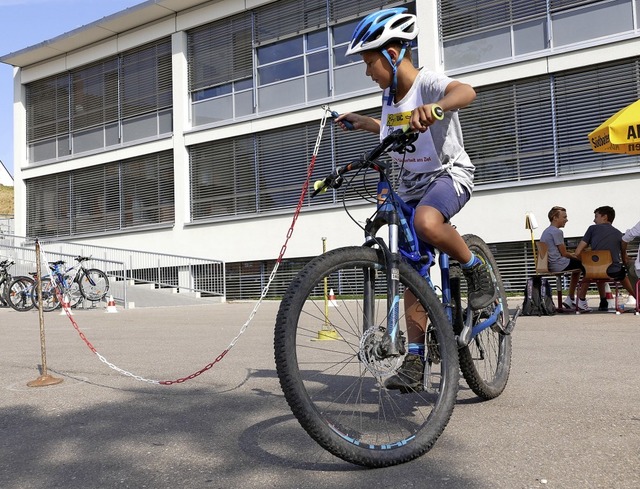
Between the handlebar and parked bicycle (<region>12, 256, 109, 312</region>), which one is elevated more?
the handlebar

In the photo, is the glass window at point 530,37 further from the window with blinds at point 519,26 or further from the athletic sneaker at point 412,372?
the athletic sneaker at point 412,372

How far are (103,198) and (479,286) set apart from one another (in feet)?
78.6

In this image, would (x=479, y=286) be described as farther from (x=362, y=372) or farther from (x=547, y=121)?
(x=547, y=121)

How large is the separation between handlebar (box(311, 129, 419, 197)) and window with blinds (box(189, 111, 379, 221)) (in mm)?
16398

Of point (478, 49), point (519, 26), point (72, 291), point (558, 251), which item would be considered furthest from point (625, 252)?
point (72, 291)

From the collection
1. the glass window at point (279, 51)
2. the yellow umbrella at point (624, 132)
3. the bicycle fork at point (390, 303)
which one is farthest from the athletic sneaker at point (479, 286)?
the glass window at point (279, 51)

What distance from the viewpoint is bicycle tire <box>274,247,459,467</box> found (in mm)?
2471

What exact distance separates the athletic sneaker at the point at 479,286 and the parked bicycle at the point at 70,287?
47.0 feet

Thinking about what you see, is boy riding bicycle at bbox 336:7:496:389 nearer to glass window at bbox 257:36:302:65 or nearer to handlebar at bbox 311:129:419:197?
handlebar at bbox 311:129:419:197

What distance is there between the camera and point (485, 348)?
3.93m

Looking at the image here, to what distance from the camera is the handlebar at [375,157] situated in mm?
2918

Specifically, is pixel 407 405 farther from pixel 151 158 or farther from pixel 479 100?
pixel 151 158

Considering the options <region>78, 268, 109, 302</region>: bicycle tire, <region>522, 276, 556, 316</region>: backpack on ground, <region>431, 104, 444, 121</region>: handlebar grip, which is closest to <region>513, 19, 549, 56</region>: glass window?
<region>522, 276, 556, 316</region>: backpack on ground

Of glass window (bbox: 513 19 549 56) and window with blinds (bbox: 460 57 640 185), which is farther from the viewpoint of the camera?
glass window (bbox: 513 19 549 56)
